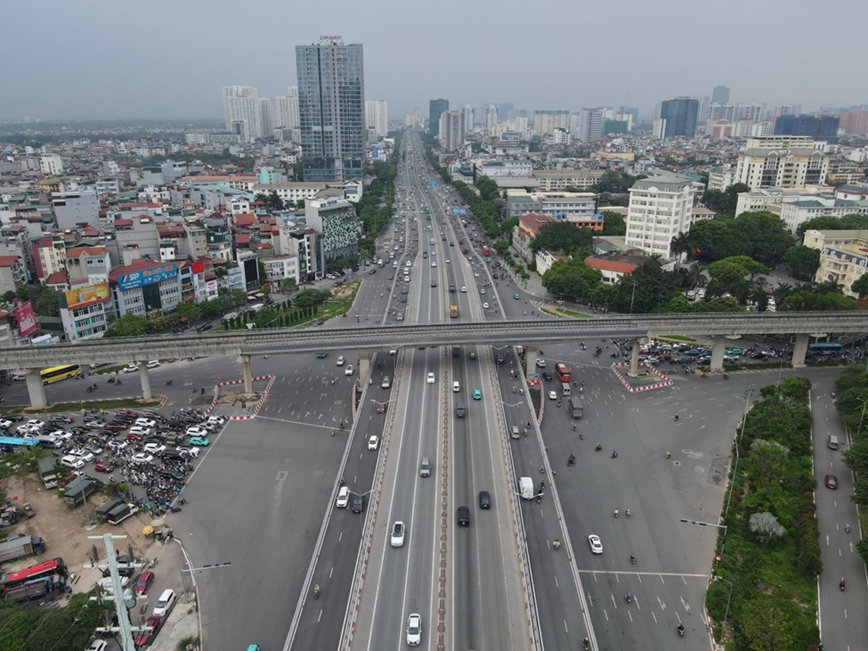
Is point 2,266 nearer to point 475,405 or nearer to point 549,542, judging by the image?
point 475,405

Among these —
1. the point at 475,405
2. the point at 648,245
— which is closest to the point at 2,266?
the point at 475,405

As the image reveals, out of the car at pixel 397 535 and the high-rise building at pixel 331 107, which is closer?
the car at pixel 397 535

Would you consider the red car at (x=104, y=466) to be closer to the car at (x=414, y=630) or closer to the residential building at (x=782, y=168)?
the car at (x=414, y=630)

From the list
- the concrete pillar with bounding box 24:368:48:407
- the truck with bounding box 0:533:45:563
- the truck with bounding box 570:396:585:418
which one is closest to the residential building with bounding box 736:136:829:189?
the truck with bounding box 570:396:585:418

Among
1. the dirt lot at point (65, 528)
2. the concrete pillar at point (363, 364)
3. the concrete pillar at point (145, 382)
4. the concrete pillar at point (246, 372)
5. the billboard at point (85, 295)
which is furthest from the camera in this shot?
the billboard at point (85, 295)

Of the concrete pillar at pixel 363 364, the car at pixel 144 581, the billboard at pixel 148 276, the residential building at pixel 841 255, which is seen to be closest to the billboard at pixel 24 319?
the billboard at pixel 148 276

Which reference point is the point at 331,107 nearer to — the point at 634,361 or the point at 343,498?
the point at 634,361
